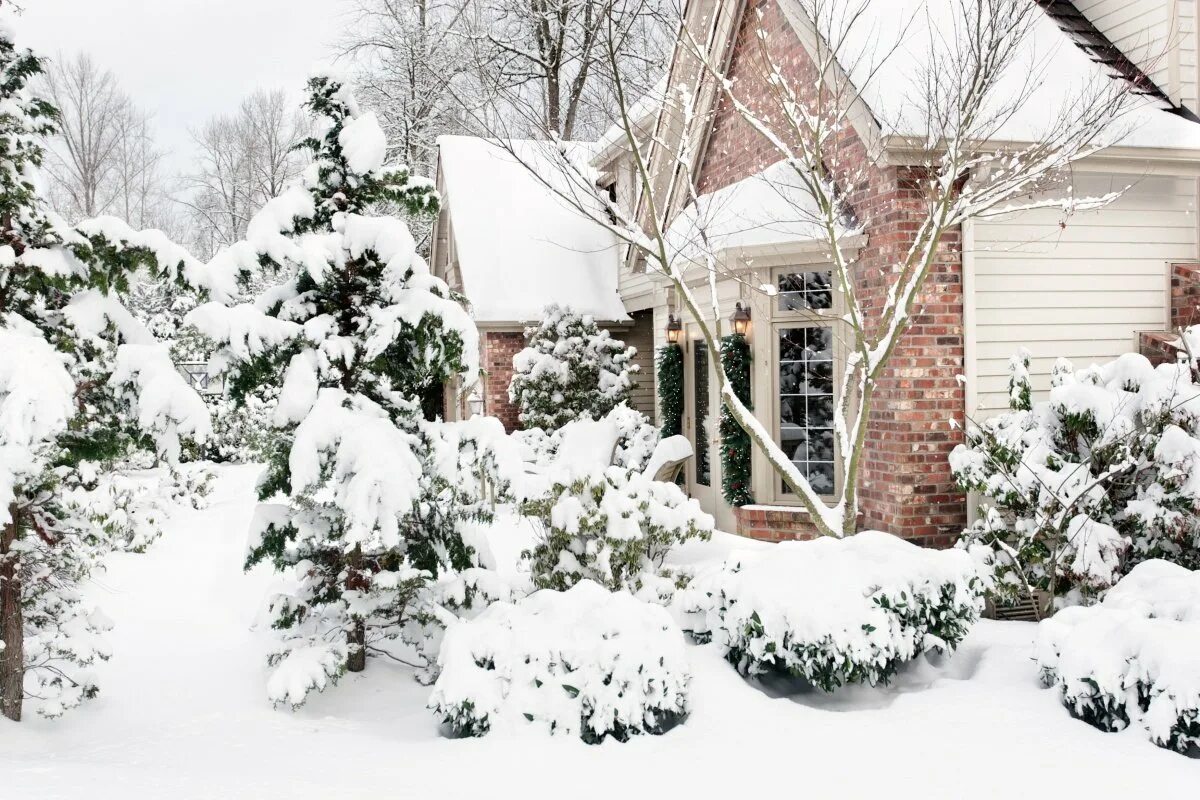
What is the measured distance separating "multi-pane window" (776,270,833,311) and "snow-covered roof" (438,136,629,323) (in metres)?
6.53

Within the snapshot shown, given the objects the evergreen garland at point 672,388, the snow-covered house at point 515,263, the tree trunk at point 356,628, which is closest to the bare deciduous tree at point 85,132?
the snow-covered house at point 515,263

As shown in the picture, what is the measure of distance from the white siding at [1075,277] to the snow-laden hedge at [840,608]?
9.01 feet

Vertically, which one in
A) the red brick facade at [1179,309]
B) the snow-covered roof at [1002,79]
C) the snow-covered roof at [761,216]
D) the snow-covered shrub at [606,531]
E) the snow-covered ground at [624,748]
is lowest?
the snow-covered ground at [624,748]

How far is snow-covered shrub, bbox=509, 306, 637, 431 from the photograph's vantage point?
1423 centimetres

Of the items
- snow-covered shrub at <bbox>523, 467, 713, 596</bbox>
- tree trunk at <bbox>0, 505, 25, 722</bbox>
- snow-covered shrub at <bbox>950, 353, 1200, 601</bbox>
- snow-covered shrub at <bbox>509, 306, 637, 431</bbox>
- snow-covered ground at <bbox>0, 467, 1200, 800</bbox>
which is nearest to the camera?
snow-covered ground at <bbox>0, 467, 1200, 800</bbox>

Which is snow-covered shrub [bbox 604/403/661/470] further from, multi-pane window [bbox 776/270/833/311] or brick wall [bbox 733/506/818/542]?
multi-pane window [bbox 776/270/833/311]

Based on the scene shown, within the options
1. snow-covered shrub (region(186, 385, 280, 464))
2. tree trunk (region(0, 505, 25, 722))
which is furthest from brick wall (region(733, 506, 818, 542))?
snow-covered shrub (region(186, 385, 280, 464))

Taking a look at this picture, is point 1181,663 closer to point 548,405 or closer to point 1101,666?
point 1101,666

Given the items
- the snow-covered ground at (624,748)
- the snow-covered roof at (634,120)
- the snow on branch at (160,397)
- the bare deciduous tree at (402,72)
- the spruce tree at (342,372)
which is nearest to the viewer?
the snow-covered ground at (624,748)

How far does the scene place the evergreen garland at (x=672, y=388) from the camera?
1139 cm

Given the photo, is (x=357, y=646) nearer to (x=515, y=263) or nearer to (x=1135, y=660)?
(x=1135, y=660)

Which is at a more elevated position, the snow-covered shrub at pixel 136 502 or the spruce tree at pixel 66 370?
the spruce tree at pixel 66 370

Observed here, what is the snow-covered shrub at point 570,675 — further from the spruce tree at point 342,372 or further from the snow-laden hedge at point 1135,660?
the snow-laden hedge at point 1135,660

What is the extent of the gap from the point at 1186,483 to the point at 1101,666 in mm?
1859
